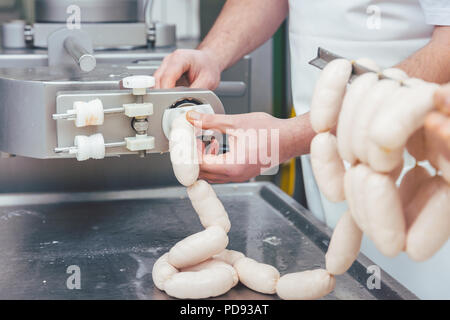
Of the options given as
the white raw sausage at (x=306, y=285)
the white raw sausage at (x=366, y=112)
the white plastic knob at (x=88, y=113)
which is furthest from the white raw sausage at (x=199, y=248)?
the white raw sausage at (x=366, y=112)

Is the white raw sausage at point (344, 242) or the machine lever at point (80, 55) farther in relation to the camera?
the machine lever at point (80, 55)

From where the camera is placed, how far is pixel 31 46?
149 cm

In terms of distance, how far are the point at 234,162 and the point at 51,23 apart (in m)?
0.74

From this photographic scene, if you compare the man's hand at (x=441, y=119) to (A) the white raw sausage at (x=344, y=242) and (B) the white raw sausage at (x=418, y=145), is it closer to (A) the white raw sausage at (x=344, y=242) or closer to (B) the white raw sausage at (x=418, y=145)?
(B) the white raw sausage at (x=418, y=145)

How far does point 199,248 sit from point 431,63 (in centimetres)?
51

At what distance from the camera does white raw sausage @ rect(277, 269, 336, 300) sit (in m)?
0.85

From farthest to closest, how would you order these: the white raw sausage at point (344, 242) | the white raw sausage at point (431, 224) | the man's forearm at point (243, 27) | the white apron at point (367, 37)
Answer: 1. the man's forearm at point (243, 27)
2. the white apron at point (367, 37)
3. the white raw sausage at point (344, 242)
4. the white raw sausage at point (431, 224)

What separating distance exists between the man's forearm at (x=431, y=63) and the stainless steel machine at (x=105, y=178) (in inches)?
13.1

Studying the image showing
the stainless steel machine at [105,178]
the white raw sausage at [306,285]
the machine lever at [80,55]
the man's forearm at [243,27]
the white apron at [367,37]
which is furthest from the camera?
the man's forearm at [243,27]

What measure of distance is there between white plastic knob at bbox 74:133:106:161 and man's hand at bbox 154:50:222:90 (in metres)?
0.28

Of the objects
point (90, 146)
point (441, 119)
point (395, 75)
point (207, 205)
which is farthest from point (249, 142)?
point (441, 119)

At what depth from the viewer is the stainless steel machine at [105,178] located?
0.95 meters

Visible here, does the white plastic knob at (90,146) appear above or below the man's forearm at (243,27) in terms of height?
below
